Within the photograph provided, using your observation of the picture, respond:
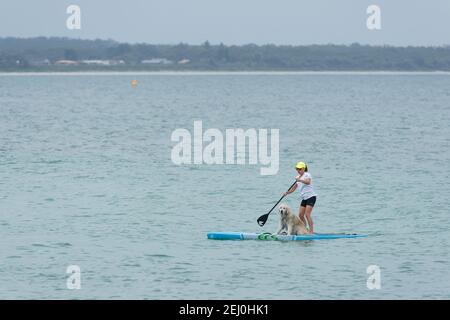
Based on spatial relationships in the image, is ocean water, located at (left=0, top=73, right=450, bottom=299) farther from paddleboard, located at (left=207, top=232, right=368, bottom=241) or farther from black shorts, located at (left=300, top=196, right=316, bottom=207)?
black shorts, located at (left=300, top=196, right=316, bottom=207)

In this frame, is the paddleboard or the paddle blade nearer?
the paddleboard

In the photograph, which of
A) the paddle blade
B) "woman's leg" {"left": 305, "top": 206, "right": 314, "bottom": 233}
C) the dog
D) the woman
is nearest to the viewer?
the woman

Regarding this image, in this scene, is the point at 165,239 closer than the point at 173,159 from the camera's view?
Yes

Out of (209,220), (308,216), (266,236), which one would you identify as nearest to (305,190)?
(308,216)

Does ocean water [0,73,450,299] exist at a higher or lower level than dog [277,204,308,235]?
lower

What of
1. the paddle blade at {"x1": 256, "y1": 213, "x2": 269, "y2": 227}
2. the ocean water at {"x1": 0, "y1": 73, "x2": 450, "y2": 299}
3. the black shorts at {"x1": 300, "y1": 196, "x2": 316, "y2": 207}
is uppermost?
the black shorts at {"x1": 300, "y1": 196, "x2": 316, "y2": 207}

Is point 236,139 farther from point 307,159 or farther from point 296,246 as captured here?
point 296,246

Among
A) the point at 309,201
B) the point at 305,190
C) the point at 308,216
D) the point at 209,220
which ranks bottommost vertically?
the point at 209,220

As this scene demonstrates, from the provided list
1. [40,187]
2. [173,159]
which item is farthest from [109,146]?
[40,187]

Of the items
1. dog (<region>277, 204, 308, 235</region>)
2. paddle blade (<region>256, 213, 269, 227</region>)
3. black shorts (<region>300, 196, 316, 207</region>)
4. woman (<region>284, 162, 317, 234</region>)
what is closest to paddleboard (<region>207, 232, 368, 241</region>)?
dog (<region>277, 204, 308, 235</region>)

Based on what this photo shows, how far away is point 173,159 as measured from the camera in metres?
54.3

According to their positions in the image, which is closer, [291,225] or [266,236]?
[291,225]

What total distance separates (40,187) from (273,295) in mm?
19997

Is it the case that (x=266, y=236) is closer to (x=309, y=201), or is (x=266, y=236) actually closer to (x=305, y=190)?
(x=309, y=201)
